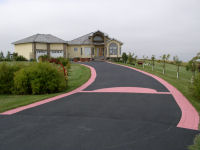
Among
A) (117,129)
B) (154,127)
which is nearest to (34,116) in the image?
(117,129)

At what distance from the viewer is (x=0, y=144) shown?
495 centimetres

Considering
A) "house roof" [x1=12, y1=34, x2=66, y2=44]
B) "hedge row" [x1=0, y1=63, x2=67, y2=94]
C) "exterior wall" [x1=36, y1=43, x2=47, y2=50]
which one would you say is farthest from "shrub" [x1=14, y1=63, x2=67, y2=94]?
"exterior wall" [x1=36, y1=43, x2=47, y2=50]

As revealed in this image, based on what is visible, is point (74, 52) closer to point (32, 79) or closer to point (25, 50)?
point (25, 50)

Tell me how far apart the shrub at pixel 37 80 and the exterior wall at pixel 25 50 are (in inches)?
1100

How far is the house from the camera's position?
40.5 m

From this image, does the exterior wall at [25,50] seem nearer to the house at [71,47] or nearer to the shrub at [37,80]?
the house at [71,47]

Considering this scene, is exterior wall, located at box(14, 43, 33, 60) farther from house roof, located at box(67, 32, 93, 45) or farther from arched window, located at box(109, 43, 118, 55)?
arched window, located at box(109, 43, 118, 55)

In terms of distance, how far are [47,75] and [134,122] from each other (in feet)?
28.1

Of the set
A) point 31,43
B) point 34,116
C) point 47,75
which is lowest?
point 34,116

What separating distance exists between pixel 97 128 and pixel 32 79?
8.82 m

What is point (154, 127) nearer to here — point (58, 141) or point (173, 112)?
point (173, 112)

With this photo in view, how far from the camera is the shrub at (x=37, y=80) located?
1341cm

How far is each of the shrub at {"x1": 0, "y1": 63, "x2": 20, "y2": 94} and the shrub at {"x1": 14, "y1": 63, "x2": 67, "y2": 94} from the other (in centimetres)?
71

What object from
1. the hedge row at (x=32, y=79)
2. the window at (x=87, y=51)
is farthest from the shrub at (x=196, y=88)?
the window at (x=87, y=51)
